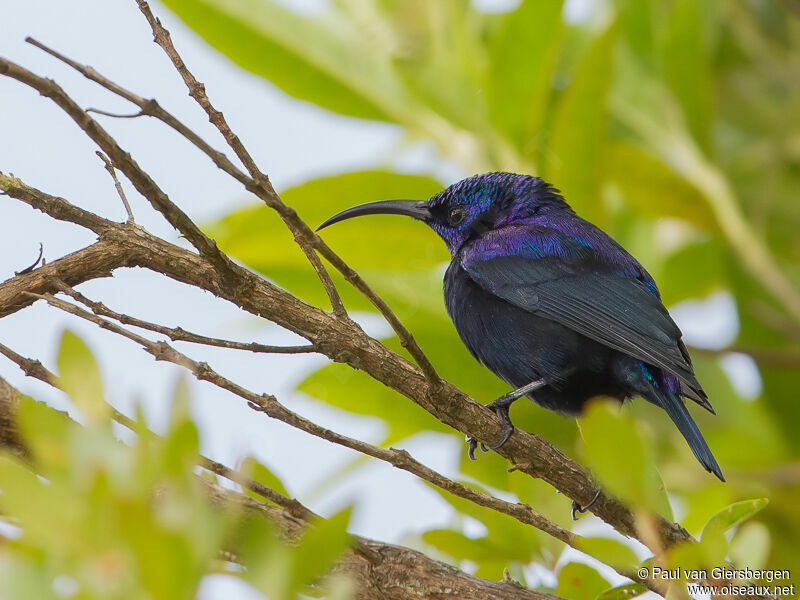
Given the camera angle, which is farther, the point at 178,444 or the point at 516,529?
the point at 516,529

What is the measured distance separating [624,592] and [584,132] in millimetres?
2125

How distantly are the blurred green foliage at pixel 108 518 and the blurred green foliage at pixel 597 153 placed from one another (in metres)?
2.38

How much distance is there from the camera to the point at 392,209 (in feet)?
12.8

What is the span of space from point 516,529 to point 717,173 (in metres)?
2.52

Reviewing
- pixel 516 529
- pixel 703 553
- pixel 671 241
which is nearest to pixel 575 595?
pixel 516 529

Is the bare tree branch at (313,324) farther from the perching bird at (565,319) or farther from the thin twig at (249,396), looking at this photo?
the perching bird at (565,319)

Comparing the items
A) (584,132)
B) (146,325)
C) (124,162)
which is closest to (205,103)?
(124,162)

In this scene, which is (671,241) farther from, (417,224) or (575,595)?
(575,595)

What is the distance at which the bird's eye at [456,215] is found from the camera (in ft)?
12.8

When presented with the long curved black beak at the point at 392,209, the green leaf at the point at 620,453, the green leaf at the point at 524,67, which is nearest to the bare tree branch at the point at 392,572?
the green leaf at the point at 620,453

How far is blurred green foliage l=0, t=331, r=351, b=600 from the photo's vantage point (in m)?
0.85

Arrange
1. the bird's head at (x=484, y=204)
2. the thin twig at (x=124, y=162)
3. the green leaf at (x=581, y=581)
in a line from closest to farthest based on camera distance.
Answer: the thin twig at (x=124, y=162) → the green leaf at (x=581, y=581) → the bird's head at (x=484, y=204)

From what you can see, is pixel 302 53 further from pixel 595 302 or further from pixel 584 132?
pixel 595 302

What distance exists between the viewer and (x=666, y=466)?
4.01m
